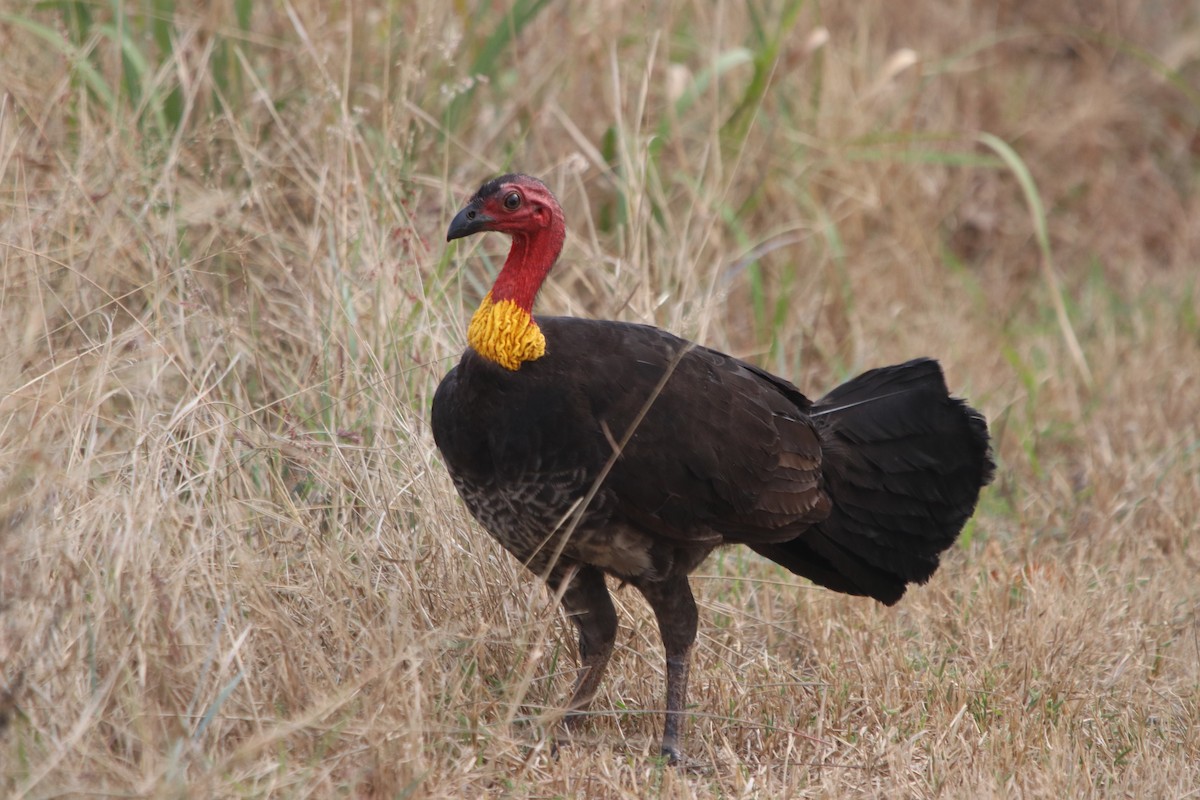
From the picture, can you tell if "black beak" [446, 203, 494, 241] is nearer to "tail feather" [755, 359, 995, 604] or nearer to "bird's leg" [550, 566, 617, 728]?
"bird's leg" [550, 566, 617, 728]

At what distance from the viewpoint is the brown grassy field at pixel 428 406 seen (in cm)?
293

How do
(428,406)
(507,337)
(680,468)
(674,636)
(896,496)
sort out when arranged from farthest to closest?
(428,406) → (896,496) → (674,636) → (680,468) → (507,337)

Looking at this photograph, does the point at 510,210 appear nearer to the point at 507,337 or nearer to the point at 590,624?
the point at 507,337

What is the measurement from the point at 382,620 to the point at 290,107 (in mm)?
2407

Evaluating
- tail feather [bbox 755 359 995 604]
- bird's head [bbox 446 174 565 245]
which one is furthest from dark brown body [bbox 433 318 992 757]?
bird's head [bbox 446 174 565 245]

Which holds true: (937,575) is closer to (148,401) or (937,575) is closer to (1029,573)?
(1029,573)

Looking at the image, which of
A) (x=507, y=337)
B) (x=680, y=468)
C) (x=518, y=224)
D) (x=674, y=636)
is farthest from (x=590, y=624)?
(x=518, y=224)

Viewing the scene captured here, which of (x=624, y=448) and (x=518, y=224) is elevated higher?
(x=518, y=224)

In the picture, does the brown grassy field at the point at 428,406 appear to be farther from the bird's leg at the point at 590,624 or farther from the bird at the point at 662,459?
the bird at the point at 662,459

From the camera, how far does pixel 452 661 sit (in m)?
3.39

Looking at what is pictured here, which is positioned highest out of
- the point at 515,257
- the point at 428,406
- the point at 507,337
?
the point at 515,257

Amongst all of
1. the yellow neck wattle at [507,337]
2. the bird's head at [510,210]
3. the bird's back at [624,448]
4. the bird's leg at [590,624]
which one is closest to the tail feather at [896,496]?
the bird's back at [624,448]

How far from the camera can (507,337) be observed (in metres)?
3.23

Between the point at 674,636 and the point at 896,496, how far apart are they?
30.3 inches
